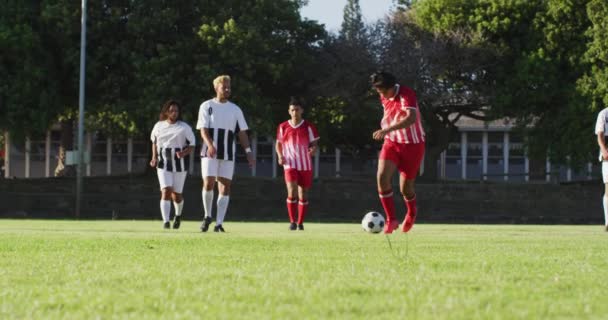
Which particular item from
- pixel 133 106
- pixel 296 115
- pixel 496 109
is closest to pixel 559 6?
pixel 496 109

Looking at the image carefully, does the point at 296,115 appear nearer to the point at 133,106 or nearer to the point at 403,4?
the point at 133,106

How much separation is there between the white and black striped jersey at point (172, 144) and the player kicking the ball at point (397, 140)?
5008 mm

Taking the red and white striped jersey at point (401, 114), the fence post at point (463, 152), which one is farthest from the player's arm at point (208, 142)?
the fence post at point (463, 152)

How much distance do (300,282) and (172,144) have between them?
38.3 ft

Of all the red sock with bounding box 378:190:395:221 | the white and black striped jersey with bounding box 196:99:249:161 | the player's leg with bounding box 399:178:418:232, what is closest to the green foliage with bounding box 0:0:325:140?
the white and black striped jersey with bounding box 196:99:249:161

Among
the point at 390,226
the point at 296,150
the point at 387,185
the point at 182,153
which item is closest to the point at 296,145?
the point at 296,150

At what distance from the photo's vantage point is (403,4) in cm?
5459

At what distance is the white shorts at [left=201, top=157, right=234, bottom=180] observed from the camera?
672 inches

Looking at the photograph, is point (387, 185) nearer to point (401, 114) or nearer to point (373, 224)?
point (401, 114)

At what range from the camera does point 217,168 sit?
17.2 m

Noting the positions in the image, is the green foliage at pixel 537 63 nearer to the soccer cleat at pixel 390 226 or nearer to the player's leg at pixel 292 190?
the player's leg at pixel 292 190

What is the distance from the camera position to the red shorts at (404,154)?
1432cm

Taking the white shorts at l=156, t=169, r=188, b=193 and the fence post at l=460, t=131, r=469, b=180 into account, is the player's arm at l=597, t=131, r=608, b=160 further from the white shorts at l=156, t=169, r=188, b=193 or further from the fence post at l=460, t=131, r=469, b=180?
the fence post at l=460, t=131, r=469, b=180

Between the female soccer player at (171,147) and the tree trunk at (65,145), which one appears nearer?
the female soccer player at (171,147)
